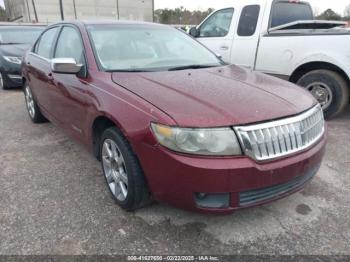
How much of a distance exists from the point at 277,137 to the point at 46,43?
341cm

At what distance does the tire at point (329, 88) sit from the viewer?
15.6ft

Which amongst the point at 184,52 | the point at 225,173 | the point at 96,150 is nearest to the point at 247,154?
the point at 225,173

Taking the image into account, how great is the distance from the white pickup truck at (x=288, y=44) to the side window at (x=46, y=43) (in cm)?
283

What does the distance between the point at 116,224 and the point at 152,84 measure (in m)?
1.14

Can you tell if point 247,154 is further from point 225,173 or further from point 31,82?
point 31,82

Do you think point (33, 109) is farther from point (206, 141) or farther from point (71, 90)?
point (206, 141)

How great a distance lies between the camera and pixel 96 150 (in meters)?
3.07

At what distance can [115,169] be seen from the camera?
2.76 meters

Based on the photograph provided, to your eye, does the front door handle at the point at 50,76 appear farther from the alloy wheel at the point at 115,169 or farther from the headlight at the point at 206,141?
the headlight at the point at 206,141

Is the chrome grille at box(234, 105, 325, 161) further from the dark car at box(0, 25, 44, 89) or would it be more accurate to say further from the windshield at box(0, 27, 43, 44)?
the windshield at box(0, 27, 43, 44)

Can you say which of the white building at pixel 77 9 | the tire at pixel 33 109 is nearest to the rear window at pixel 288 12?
the tire at pixel 33 109

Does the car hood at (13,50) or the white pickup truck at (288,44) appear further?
the car hood at (13,50)

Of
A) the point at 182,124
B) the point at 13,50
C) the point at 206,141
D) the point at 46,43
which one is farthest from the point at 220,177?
the point at 13,50

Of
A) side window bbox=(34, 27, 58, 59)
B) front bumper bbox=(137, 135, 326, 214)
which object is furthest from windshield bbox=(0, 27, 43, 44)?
front bumper bbox=(137, 135, 326, 214)
